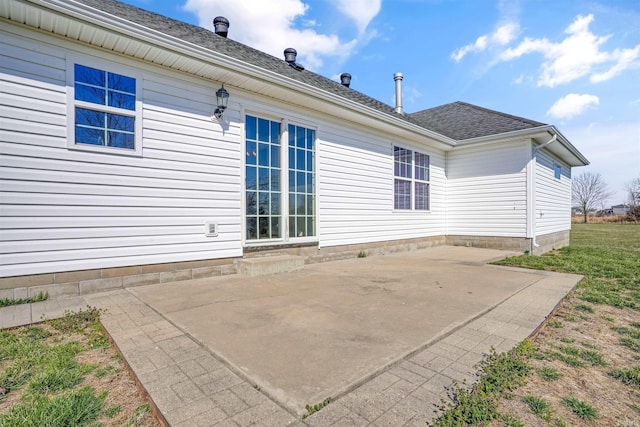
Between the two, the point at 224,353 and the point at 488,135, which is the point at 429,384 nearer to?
the point at 224,353

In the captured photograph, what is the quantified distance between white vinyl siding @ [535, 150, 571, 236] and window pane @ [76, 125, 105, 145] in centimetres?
1008

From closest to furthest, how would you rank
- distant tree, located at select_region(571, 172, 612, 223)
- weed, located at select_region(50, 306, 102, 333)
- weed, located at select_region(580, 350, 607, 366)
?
weed, located at select_region(580, 350, 607, 366) → weed, located at select_region(50, 306, 102, 333) → distant tree, located at select_region(571, 172, 612, 223)

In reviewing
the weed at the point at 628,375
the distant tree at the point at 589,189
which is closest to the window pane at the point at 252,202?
the weed at the point at 628,375

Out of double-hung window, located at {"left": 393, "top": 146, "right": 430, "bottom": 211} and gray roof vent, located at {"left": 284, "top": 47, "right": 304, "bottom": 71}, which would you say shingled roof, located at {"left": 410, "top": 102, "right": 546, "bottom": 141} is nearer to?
double-hung window, located at {"left": 393, "top": 146, "right": 430, "bottom": 211}

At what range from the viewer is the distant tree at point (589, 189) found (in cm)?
4291

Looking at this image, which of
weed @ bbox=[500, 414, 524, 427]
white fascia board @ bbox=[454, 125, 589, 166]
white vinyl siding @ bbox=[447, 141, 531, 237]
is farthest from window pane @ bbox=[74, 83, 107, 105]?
white vinyl siding @ bbox=[447, 141, 531, 237]

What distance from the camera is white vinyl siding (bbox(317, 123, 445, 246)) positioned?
668cm

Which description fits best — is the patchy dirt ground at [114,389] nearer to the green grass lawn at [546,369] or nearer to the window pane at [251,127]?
the green grass lawn at [546,369]

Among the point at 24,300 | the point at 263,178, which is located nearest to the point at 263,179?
the point at 263,178

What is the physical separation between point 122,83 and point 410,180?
7.22 metres

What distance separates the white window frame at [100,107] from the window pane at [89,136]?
6cm

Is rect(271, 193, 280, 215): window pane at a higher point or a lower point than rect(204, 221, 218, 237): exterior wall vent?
higher

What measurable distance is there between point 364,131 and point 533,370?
633 centimetres

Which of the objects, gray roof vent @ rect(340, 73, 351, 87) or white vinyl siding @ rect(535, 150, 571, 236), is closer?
white vinyl siding @ rect(535, 150, 571, 236)
